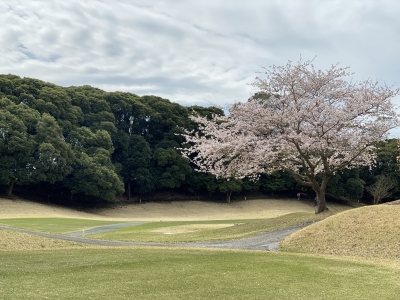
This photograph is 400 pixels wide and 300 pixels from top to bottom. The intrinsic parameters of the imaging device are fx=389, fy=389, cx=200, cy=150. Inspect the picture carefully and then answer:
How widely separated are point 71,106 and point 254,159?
34.3m

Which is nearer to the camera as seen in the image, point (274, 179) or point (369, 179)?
point (274, 179)

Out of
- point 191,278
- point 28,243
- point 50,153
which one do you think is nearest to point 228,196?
point 50,153

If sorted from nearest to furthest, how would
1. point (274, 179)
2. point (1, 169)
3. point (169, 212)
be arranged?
point (1, 169) → point (169, 212) → point (274, 179)

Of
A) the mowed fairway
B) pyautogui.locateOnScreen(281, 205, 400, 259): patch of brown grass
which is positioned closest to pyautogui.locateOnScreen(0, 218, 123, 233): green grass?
the mowed fairway

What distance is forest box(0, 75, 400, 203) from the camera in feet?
140

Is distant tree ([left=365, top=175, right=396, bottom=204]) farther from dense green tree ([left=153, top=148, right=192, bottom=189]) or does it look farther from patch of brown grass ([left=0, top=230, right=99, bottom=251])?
patch of brown grass ([left=0, top=230, right=99, bottom=251])

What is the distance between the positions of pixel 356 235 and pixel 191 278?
32.4 ft

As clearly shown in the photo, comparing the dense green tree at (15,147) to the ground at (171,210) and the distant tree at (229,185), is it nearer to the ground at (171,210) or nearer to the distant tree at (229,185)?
the ground at (171,210)

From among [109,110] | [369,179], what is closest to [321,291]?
[109,110]

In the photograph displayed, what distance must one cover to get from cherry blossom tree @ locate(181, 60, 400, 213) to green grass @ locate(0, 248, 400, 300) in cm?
1016

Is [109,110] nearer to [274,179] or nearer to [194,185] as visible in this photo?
[194,185]

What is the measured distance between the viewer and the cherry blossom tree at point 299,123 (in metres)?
21.4

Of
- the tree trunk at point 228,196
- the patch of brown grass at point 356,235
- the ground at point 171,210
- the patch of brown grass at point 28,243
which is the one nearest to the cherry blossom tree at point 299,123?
the patch of brown grass at point 356,235

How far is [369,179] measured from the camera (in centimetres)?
6769
